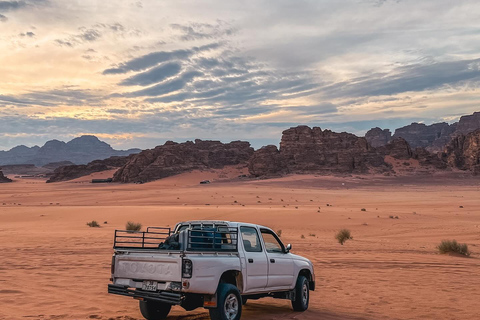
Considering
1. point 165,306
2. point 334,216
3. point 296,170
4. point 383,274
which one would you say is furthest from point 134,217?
point 296,170

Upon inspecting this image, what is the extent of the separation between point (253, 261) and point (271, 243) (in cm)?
108

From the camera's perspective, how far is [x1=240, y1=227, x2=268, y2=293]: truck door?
27.5 feet

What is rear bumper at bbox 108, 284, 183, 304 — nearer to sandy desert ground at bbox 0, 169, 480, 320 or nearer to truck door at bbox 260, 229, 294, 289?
sandy desert ground at bbox 0, 169, 480, 320

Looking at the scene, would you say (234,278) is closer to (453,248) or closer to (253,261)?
(253,261)

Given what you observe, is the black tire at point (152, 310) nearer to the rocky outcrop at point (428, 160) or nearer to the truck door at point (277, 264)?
the truck door at point (277, 264)

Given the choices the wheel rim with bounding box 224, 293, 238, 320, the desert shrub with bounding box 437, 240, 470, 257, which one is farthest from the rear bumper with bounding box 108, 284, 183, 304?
the desert shrub with bounding box 437, 240, 470, 257

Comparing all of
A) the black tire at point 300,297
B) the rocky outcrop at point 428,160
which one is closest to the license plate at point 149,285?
the black tire at point 300,297

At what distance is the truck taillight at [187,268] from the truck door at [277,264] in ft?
6.80

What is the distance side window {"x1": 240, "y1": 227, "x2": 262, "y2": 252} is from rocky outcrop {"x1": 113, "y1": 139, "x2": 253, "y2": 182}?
319 ft

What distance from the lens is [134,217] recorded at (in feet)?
113

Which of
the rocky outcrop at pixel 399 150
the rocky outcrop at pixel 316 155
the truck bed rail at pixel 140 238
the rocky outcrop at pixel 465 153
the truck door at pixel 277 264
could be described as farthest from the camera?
the rocky outcrop at pixel 399 150

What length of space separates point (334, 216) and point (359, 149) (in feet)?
258

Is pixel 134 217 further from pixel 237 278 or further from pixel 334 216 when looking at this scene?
pixel 237 278

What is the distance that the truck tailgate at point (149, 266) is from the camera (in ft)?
24.2
